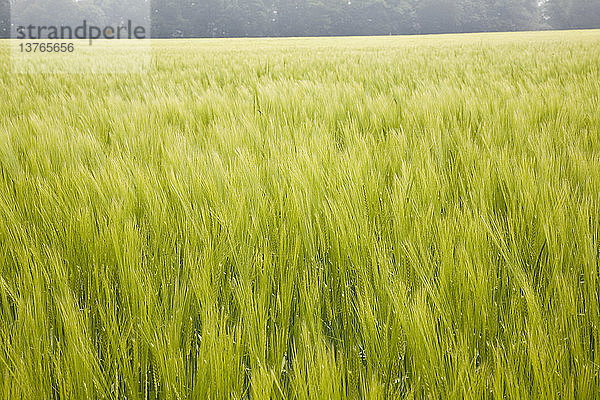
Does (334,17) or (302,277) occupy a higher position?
(334,17)

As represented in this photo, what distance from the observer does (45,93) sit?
2.40 metres

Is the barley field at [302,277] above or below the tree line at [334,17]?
below

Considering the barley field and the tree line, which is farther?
the tree line

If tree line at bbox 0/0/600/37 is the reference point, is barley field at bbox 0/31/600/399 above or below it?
below

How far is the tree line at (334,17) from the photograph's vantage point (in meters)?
38.0

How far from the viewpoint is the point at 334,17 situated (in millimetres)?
38562

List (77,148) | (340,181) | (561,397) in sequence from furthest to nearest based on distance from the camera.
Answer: (77,148), (340,181), (561,397)

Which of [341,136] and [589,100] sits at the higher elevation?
[589,100]

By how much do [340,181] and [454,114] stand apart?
0.90m

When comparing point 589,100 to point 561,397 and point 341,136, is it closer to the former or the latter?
point 341,136

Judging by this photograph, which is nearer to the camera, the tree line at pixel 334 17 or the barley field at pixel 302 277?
the barley field at pixel 302 277

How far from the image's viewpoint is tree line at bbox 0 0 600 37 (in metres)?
38.0

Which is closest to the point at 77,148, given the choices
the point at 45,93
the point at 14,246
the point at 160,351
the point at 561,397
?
the point at 14,246

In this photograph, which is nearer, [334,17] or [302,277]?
[302,277]
